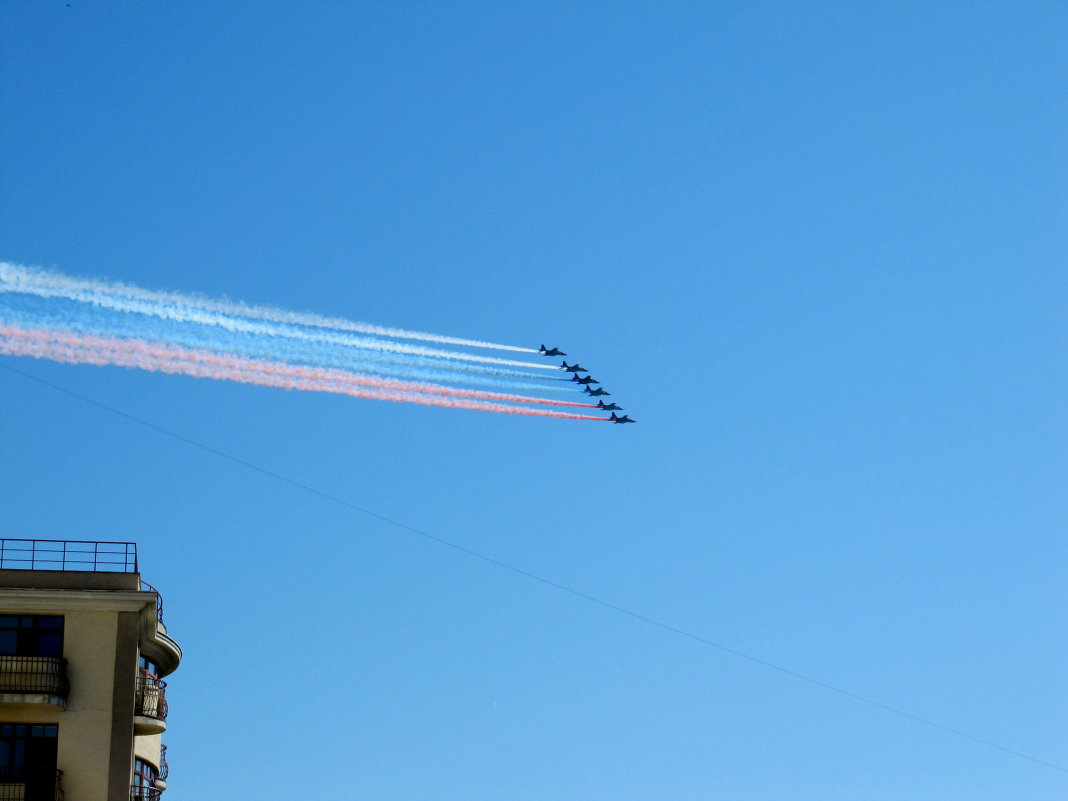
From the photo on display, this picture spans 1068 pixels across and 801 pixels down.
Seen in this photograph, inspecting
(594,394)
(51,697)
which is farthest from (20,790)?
(594,394)

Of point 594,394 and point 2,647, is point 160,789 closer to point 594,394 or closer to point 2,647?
point 2,647

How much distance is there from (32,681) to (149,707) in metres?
5.39

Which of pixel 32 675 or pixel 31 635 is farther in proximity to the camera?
pixel 31 635

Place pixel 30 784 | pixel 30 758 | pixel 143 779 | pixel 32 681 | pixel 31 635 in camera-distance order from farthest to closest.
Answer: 1. pixel 143 779
2. pixel 31 635
3. pixel 32 681
4. pixel 30 758
5. pixel 30 784

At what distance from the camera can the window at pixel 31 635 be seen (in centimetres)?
7238

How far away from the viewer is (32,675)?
71.6m

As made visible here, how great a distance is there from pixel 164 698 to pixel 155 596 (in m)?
5.48

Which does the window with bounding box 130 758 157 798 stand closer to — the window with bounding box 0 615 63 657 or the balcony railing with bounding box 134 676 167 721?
the balcony railing with bounding box 134 676 167 721

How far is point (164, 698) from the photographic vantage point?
77062 mm

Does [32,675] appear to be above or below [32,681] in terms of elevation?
above

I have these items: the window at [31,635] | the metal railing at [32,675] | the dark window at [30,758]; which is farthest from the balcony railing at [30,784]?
the window at [31,635]

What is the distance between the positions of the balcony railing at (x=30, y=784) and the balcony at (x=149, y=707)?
13.2 ft

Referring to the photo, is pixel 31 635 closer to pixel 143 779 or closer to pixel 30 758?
pixel 30 758

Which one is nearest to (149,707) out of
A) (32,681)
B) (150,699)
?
(150,699)
